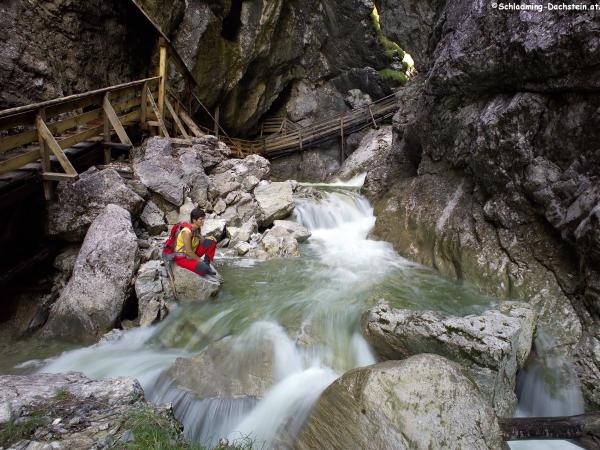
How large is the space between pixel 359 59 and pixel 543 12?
21.3m

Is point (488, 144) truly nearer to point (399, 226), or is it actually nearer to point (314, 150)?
point (399, 226)

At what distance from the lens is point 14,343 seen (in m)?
5.30

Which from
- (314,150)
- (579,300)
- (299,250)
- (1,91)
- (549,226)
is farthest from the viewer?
(314,150)

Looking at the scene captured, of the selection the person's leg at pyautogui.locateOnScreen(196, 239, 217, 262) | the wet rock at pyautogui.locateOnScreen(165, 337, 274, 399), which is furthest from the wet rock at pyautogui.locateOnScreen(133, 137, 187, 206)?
the wet rock at pyautogui.locateOnScreen(165, 337, 274, 399)

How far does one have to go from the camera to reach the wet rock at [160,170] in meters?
8.55

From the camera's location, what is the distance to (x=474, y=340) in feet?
12.8

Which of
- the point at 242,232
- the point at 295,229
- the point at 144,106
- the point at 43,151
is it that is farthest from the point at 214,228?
the point at 144,106

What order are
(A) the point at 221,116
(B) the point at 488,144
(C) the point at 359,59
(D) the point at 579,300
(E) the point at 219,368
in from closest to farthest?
(E) the point at 219,368 → (D) the point at 579,300 → (B) the point at 488,144 → (A) the point at 221,116 → (C) the point at 359,59

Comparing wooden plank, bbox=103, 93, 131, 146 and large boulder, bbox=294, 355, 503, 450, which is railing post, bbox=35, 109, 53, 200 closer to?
wooden plank, bbox=103, 93, 131, 146

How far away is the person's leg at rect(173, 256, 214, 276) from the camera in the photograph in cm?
592

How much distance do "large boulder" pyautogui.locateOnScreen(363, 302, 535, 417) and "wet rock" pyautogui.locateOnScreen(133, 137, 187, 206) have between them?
6168 mm

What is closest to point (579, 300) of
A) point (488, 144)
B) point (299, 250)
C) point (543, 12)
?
point (488, 144)

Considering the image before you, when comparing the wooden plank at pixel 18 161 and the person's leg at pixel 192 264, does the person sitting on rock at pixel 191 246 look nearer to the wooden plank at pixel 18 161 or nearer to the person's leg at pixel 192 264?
the person's leg at pixel 192 264

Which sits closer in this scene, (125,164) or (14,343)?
(14,343)
